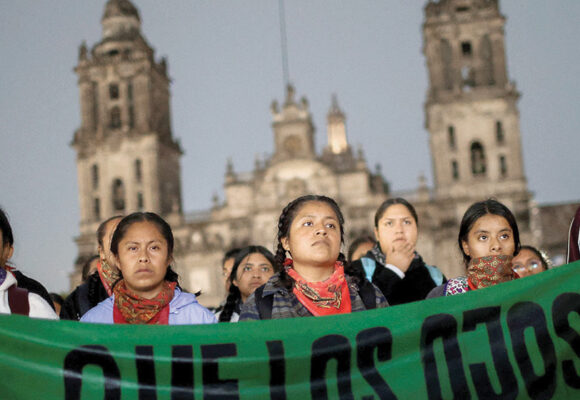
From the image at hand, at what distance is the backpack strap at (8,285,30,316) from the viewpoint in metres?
3.73

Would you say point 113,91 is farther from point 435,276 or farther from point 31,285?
point 31,285

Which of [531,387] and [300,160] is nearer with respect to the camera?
[531,387]

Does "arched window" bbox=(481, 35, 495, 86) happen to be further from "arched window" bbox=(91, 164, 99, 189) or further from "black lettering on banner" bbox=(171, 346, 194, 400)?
"black lettering on banner" bbox=(171, 346, 194, 400)

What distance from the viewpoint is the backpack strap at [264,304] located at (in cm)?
371

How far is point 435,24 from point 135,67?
1847cm

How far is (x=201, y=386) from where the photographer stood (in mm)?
3430

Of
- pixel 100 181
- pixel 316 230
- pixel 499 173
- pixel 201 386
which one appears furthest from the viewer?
pixel 100 181

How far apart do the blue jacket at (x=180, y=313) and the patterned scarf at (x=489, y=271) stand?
1696 millimetres

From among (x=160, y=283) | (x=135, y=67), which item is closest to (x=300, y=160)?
(x=135, y=67)

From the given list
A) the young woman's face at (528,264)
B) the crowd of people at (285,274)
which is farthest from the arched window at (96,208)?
the crowd of people at (285,274)

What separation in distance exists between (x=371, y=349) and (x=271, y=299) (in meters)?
0.63

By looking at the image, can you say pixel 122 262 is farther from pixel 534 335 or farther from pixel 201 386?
pixel 534 335

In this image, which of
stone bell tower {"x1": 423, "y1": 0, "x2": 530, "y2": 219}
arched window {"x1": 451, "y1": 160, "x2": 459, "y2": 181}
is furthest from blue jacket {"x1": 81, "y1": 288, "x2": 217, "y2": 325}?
arched window {"x1": 451, "y1": 160, "x2": 459, "y2": 181}

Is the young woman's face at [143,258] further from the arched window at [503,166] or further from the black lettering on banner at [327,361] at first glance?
the arched window at [503,166]
